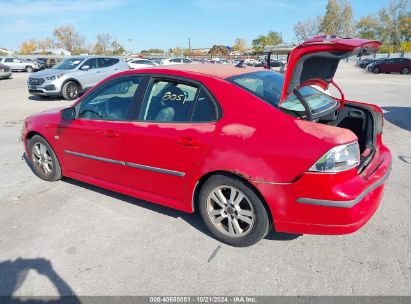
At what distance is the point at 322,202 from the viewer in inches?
98.6

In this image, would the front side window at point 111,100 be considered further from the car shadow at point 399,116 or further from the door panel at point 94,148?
the car shadow at point 399,116

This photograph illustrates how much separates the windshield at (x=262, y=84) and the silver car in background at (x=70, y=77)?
36.9ft

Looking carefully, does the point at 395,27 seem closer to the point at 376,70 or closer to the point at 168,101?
the point at 376,70

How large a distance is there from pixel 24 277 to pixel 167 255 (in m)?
1.16

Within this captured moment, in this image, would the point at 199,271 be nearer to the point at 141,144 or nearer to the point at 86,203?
the point at 141,144

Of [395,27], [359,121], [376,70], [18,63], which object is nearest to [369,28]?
[395,27]

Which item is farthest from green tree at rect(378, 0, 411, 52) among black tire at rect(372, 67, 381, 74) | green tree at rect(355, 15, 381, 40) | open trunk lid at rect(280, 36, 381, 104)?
open trunk lid at rect(280, 36, 381, 104)

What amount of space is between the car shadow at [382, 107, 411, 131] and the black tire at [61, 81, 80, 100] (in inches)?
435

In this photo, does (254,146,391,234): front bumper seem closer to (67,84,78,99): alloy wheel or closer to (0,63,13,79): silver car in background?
(67,84,78,99): alloy wheel

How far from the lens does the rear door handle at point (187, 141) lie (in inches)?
116

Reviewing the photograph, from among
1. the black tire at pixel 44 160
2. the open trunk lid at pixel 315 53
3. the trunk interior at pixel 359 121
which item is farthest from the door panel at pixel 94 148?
the trunk interior at pixel 359 121

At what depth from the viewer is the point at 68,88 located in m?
13.0

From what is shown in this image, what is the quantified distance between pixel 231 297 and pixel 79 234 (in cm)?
171

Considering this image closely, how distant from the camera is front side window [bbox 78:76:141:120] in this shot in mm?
3562
